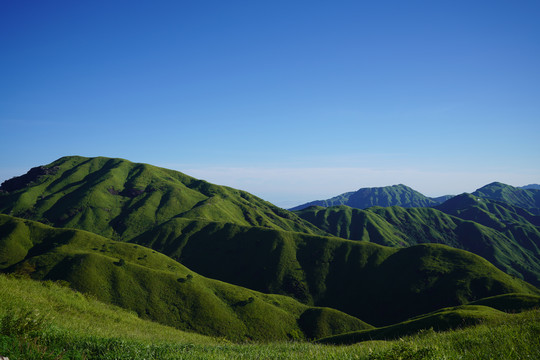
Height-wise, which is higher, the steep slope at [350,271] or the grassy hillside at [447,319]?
the grassy hillside at [447,319]

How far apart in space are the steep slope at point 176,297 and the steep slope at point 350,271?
107 ft

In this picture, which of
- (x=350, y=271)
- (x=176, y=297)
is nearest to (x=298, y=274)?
(x=350, y=271)

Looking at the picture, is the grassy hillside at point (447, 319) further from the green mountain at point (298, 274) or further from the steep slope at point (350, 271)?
the steep slope at point (350, 271)

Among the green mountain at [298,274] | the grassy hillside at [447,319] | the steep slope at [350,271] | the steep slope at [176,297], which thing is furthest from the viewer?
the steep slope at [350,271]

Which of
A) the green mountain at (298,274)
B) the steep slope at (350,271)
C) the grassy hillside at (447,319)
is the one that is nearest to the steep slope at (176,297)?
the green mountain at (298,274)

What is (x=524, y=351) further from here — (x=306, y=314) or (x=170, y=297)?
(x=306, y=314)

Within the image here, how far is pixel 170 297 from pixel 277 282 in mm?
74704

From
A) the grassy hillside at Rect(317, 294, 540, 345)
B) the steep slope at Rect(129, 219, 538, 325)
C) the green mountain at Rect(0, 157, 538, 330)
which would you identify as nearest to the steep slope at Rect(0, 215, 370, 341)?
the green mountain at Rect(0, 157, 538, 330)

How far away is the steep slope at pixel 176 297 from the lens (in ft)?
315

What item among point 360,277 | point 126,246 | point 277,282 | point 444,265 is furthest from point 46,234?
point 444,265

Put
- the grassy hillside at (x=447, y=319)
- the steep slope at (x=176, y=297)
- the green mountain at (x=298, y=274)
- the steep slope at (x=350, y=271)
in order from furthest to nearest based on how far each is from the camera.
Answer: the steep slope at (x=350, y=271) → the green mountain at (x=298, y=274) → the steep slope at (x=176, y=297) → the grassy hillside at (x=447, y=319)

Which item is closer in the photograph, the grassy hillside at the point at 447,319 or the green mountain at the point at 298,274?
the grassy hillside at the point at 447,319

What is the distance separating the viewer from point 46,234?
153625 millimetres

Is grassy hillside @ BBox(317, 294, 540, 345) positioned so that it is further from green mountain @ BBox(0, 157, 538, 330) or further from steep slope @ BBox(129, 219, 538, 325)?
steep slope @ BBox(129, 219, 538, 325)
